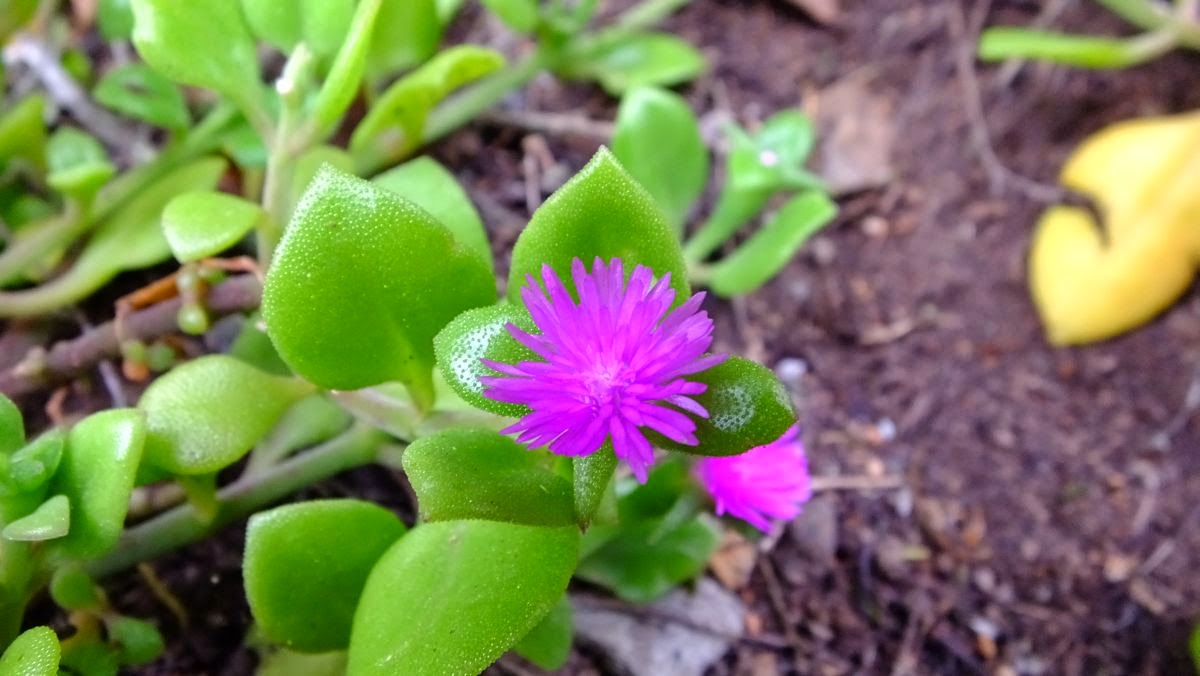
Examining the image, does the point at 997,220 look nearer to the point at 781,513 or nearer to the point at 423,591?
the point at 781,513

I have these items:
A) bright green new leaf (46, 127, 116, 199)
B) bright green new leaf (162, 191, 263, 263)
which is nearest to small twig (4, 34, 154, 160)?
bright green new leaf (46, 127, 116, 199)

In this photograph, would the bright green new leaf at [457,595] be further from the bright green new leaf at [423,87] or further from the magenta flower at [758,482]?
the bright green new leaf at [423,87]

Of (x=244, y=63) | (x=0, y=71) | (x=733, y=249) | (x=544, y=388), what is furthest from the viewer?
(x=733, y=249)

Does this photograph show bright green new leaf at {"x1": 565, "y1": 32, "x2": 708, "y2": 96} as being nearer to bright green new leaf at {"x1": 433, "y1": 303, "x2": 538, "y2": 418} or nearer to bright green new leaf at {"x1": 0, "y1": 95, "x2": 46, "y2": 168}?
bright green new leaf at {"x1": 0, "y1": 95, "x2": 46, "y2": 168}

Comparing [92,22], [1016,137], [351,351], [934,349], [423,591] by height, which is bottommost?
[934,349]

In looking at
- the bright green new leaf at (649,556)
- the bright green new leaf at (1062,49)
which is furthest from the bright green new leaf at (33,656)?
the bright green new leaf at (1062,49)

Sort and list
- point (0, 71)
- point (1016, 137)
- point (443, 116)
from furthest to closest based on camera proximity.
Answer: point (1016, 137)
point (443, 116)
point (0, 71)

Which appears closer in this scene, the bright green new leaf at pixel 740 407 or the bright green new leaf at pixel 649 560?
the bright green new leaf at pixel 740 407

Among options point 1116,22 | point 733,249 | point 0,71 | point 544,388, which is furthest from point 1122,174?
point 0,71
